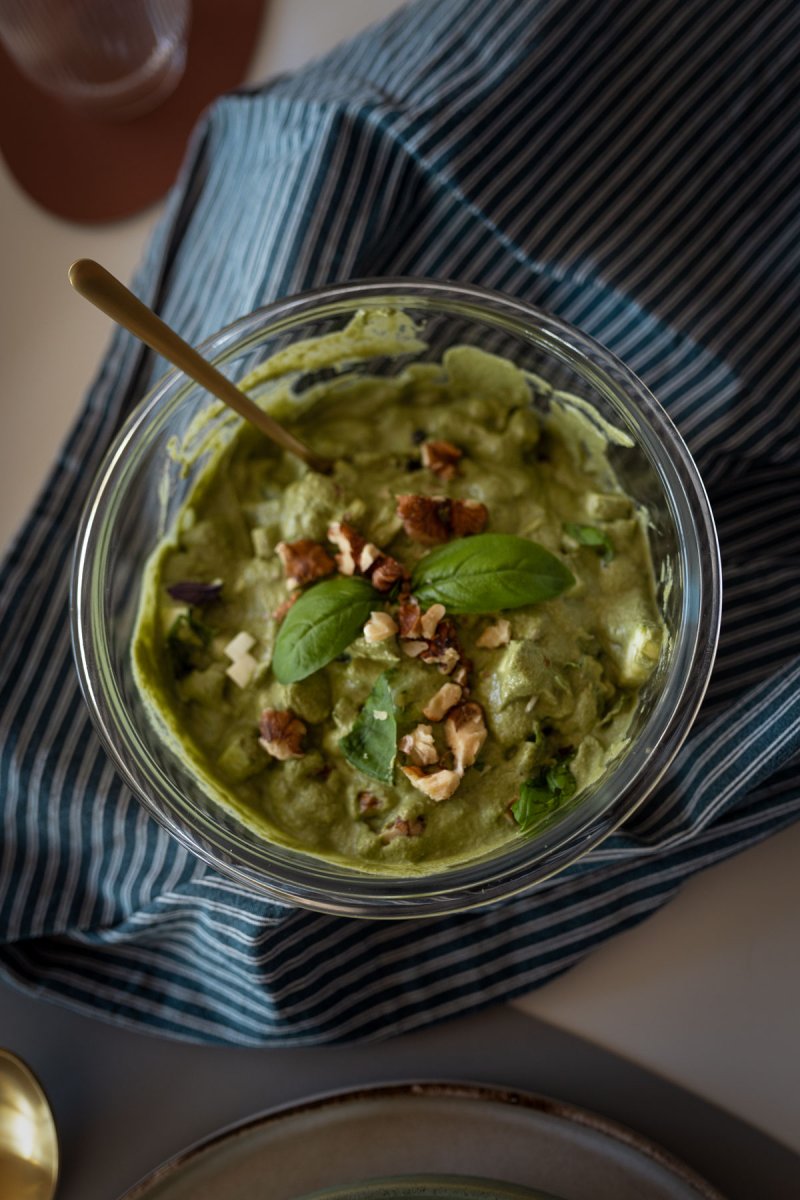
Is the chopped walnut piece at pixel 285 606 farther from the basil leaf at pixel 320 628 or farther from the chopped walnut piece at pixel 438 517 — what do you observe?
the chopped walnut piece at pixel 438 517

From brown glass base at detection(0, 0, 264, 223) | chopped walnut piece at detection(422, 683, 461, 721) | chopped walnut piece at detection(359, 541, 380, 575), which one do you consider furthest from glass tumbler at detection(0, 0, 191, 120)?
chopped walnut piece at detection(422, 683, 461, 721)

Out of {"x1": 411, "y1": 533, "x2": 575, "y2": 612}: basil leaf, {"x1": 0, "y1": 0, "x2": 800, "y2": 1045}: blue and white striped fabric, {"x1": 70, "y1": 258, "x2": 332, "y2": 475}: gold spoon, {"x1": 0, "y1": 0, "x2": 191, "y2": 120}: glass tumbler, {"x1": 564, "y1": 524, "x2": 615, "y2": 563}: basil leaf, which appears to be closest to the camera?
{"x1": 70, "y1": 258, "x2": 332, "y2": 475}: gold spoon

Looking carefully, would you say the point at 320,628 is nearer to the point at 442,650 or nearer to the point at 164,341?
the point at 442,650

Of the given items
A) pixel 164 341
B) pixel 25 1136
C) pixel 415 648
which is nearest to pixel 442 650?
pixel 415 648

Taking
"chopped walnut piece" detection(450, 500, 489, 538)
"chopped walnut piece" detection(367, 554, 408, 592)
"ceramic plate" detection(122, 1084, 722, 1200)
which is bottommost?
"ceramic plate" detection(122, 1084, 722, 1200)

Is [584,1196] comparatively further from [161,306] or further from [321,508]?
[161,306]

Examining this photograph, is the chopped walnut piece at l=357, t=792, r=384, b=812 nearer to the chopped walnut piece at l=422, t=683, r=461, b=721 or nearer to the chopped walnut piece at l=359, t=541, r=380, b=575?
the chopped walnut piece at l=422, t=683, r=461, b=721

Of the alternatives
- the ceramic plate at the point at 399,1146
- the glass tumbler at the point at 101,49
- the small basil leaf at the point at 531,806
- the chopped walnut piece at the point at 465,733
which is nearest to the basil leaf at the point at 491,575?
the chopped walnut piece at the point at 465,733
